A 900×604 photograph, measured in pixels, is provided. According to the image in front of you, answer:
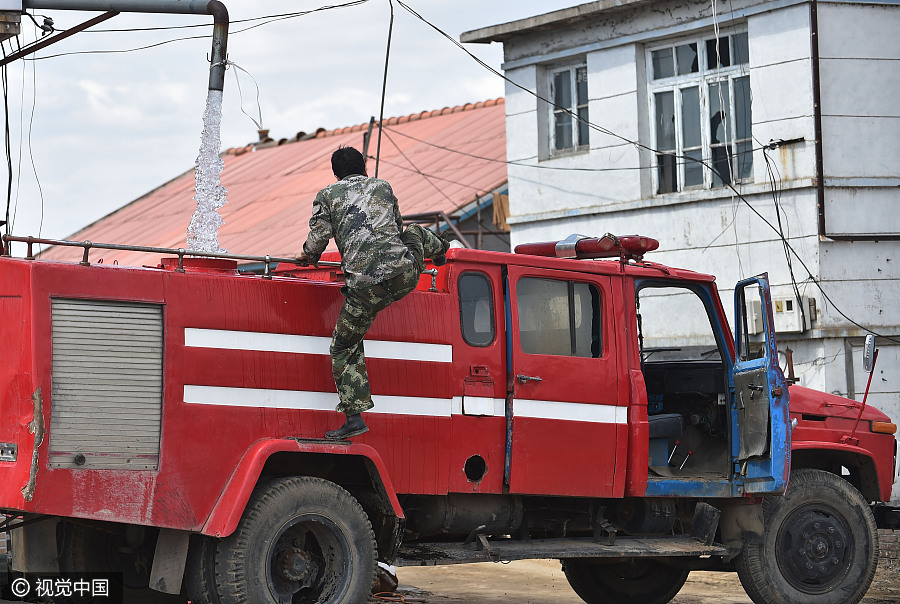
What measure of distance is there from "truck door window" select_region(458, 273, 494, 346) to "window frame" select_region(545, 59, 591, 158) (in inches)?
306

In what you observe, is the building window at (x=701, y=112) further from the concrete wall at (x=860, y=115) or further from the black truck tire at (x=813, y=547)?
the black truck tire at (x=813, y=547)

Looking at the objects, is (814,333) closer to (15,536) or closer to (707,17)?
(707,17)

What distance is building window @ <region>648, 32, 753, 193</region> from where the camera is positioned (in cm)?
1354

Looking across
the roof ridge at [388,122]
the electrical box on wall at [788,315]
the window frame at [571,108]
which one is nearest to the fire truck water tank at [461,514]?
the electrical box on wall at [788,315]

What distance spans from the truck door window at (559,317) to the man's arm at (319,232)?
137cm

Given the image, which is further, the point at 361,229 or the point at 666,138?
the point at 666,138

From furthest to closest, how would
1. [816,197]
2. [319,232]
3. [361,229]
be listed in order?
[816,197]
[319,232]
[361,229]

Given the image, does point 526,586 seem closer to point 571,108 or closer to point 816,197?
point 816,197

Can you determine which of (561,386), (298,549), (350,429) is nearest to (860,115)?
(561,386)

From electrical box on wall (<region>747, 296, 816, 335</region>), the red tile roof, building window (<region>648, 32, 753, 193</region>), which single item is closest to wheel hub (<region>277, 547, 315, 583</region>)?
electrical box on wall (<region>747, 296, 816, 335</region>)

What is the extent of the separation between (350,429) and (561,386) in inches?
62.5

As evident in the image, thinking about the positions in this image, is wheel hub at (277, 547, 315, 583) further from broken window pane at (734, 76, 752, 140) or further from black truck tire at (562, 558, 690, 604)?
broken window pane at (734, 76, 752, 140)

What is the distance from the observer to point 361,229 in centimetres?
671

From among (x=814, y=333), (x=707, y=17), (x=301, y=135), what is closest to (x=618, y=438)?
(x=814, y=333)
